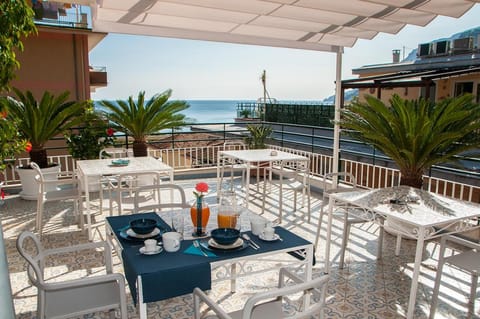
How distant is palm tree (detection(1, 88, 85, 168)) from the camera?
5.95m

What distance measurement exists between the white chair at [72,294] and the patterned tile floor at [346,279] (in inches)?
27.3

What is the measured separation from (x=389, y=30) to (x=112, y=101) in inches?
199

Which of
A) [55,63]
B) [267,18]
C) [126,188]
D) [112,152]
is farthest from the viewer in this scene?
[55,63]

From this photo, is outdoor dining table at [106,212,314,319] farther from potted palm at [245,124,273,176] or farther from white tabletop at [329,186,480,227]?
potted palm at [245,124,273,176]

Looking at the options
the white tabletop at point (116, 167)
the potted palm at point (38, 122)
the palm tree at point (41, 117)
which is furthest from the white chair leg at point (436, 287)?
the palm tree at point (41, 117)

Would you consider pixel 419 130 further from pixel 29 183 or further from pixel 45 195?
pixel 29 183

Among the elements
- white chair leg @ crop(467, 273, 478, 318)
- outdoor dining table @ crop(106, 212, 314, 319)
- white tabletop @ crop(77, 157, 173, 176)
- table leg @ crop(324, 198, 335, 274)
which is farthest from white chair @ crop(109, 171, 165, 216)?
white chair leg @ crop(467, 273, 478, 318)

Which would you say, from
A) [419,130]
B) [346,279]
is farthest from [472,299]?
[419,130]

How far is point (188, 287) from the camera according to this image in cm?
185

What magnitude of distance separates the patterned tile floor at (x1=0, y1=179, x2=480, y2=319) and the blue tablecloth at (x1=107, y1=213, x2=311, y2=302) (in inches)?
42.9

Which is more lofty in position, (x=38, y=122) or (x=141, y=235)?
(x=38, y=122)

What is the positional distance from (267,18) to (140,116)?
3.44 meters

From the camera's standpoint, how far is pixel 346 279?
348 centimetres

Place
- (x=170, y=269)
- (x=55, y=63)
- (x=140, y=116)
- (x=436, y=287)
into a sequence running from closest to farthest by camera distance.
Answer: (x=170, y=269) < (x=436, y=287) < (x=140, y=116) < (x=55, y=63)
